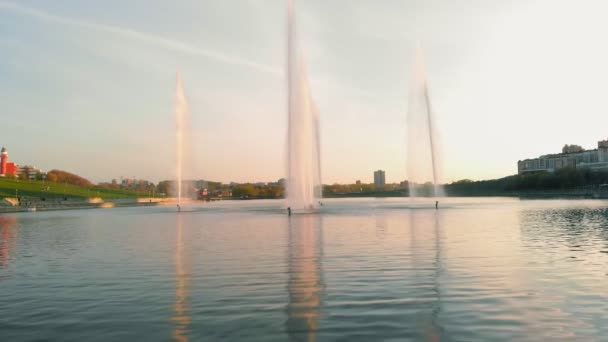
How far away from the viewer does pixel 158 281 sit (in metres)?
16.1

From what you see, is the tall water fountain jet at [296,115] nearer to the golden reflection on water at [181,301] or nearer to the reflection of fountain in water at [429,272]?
the reflection of fountain in water at [429,272]

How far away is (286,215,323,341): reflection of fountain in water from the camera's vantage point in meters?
10.3

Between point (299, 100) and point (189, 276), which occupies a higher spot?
point (299, 100)

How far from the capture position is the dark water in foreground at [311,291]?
33.3 feet

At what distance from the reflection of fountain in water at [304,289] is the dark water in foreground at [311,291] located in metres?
0.05

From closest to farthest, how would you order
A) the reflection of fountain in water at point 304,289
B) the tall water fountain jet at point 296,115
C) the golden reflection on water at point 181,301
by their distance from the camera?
the golden reflection on water at point 181,301, the reflection of fountain in water at point 304,289, the tall water fountain jet at point 296,115

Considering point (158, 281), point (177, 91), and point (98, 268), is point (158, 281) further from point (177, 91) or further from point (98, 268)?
point (177, 91)

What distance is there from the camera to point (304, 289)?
47.2 feet

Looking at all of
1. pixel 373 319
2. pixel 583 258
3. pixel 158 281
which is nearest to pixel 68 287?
pixel 158 281

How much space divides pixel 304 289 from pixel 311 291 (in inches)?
14.1

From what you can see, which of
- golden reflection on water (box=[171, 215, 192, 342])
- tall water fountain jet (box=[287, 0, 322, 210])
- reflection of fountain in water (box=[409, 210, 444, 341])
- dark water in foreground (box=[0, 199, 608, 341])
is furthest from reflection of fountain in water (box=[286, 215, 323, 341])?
tall water fountain jet (box=[287, 0, 322, 210])

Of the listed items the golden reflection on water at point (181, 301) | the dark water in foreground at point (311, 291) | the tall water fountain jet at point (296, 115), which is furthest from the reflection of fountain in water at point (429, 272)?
the tall water fountain jet at point (296, 115)

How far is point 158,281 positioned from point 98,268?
4.44m

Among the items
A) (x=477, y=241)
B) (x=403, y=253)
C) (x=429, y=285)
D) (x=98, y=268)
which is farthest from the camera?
(x=477, y=241)
